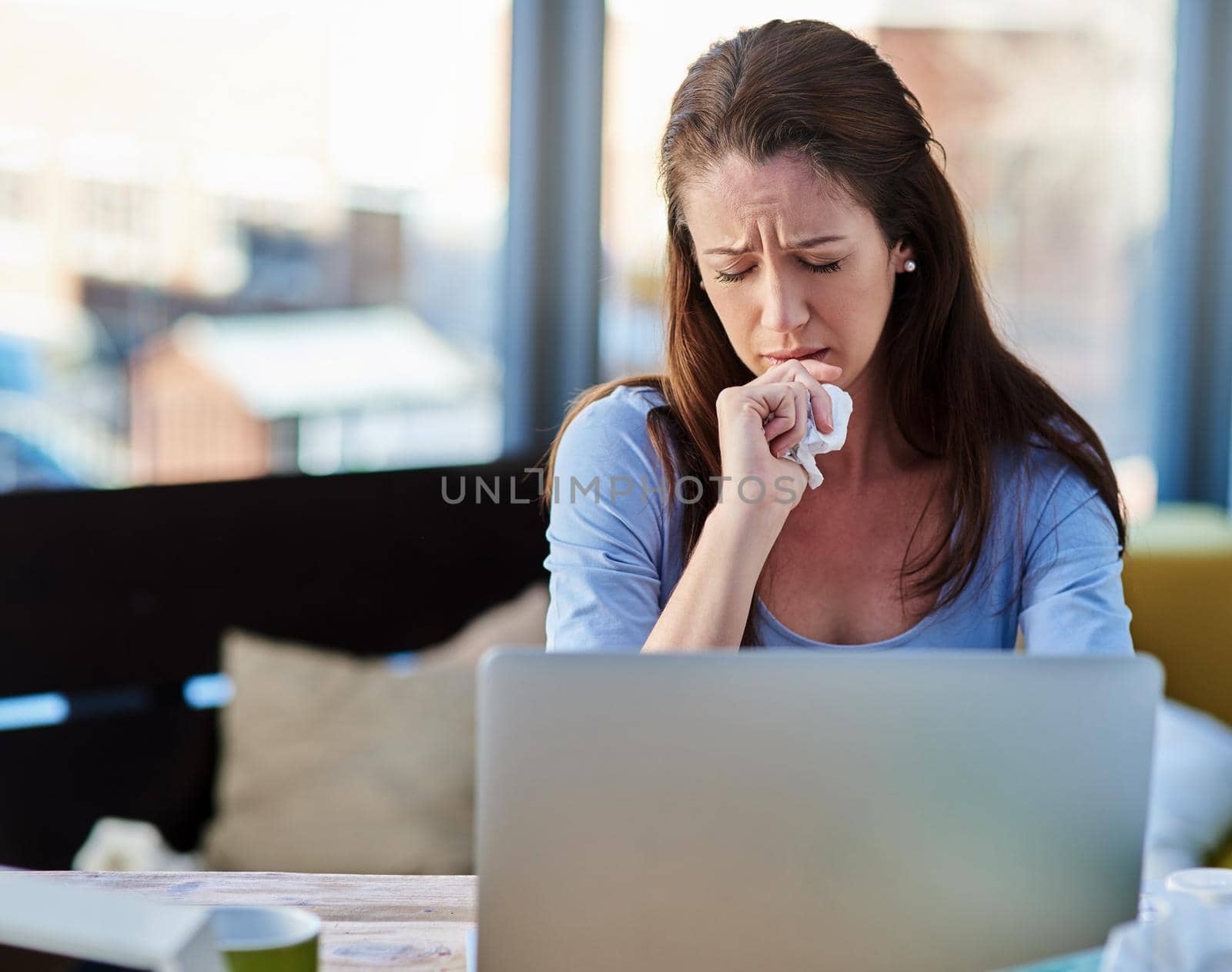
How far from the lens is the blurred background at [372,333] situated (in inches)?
97.4

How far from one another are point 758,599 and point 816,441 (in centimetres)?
19

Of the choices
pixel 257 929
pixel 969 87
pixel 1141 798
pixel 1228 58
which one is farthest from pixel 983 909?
pixel 1228 58

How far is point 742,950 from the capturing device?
81 centimetres

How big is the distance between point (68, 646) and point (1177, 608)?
6.99 ft

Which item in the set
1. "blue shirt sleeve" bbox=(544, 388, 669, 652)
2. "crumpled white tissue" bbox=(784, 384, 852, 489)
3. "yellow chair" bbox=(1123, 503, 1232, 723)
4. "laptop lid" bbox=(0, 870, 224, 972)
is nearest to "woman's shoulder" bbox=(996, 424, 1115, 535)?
"crumpled white tissue" bbox=(784, 384, 852, 489)

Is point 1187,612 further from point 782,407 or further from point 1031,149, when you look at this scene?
point 782,407

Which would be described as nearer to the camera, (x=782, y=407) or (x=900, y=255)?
(x=782, y=407)

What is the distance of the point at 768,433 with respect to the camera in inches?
54.7

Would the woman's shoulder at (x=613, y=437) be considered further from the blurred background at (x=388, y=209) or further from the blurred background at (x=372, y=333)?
the blurred background at (x=372, y=333)

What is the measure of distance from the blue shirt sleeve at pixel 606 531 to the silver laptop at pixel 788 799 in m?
0.57

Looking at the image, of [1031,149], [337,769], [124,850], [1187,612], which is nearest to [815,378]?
[337,769]

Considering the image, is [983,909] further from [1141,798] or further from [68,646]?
[68,646]

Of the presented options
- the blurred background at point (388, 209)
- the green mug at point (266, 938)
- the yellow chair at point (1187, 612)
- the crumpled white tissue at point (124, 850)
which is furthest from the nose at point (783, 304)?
the yellow chair at point (1187, 612)

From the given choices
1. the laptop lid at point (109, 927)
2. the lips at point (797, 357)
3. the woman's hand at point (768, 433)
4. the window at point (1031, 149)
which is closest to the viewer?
the laptop lid at point (109, 927)
